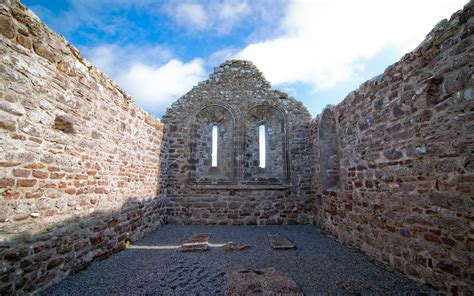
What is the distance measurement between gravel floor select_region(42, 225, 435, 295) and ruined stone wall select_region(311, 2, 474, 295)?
45cm

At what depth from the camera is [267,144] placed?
8.00m

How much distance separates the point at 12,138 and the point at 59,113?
78 cm

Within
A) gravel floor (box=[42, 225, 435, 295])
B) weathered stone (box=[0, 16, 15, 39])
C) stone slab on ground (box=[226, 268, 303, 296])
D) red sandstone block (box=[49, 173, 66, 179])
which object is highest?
weathered stone (box=[0, 16, 15, 39])

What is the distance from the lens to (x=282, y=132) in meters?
7.80

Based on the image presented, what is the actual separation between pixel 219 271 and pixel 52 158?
A: 3.17 metres

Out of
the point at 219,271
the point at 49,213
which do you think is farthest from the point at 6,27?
the point at 219,271

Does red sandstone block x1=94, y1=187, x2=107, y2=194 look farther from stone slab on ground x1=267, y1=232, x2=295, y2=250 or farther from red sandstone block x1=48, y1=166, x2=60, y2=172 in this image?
stone slab on ground x1=267, y1=232, x2=295, y2=250

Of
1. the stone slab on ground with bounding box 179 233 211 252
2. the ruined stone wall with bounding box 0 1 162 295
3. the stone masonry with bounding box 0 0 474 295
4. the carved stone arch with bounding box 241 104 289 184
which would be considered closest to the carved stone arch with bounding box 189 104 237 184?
the carved stone arch with bounding box 241 104 289 184

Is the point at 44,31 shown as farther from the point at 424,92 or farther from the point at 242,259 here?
the point at 424,92

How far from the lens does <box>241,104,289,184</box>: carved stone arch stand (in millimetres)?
7566

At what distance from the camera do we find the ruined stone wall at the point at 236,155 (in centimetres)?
708

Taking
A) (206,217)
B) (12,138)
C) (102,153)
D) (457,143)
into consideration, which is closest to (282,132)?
(206,217)

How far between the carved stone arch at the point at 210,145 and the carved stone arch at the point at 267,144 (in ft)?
1.77

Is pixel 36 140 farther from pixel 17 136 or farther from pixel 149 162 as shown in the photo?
pixel 149 162
